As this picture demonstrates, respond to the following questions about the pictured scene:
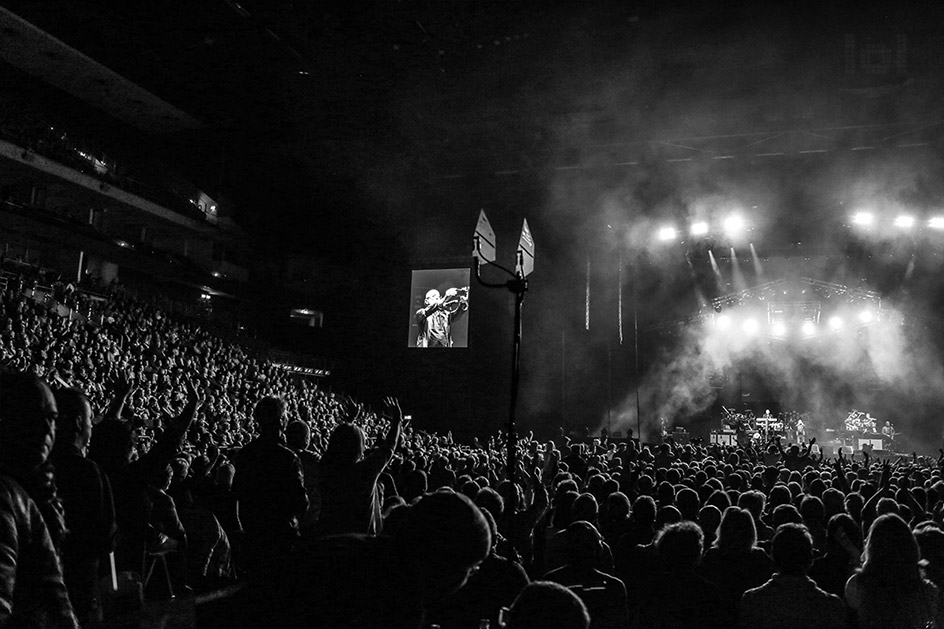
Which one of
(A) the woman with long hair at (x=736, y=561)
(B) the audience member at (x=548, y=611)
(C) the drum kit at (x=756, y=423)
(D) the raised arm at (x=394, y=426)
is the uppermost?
(C) the drum kit at (x=756, y=423)

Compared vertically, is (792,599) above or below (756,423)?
below

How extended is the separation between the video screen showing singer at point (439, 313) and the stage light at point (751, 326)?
10.7 metres

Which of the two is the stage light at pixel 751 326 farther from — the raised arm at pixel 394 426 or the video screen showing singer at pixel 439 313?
the raised arm at pixel 394 426

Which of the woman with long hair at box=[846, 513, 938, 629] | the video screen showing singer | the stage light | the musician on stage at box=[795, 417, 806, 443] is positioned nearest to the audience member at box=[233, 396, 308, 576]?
the woman with long hair at box=[846, 513, 938, 629]

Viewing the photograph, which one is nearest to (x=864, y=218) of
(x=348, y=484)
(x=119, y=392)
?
(x=348, y=484)

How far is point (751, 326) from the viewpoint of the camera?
24.3 meters

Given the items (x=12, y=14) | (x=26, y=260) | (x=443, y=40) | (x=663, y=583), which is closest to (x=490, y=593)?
(x=663, y=583)

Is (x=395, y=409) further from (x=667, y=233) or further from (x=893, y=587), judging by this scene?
(x=667, y=233)

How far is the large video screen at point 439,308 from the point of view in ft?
87.4

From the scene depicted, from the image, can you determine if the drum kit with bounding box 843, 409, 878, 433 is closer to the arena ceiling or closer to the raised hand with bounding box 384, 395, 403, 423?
the arena ceiling

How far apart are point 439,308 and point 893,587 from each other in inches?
955

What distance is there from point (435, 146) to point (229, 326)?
13.1 m

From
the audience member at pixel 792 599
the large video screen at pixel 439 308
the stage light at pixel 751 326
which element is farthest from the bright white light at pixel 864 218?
the audience member at pixel 792 599

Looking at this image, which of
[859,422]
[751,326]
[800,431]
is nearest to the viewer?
[859,422]
